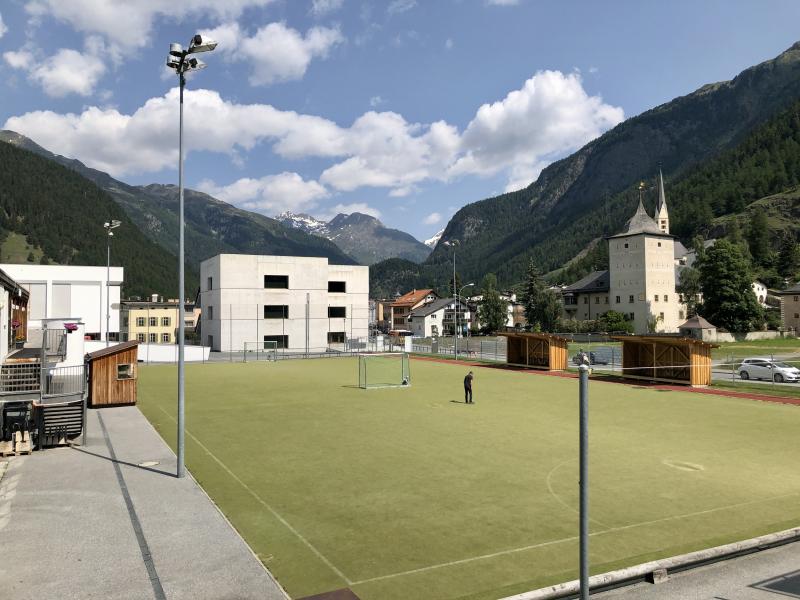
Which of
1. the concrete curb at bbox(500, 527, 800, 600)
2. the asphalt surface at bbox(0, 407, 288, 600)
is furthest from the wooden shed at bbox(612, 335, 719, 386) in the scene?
the asphalt surface at bbox(0, 407, 288, 600)

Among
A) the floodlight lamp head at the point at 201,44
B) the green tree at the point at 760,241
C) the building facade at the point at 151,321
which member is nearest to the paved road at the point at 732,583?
the floodlight lamp head at the point at 201,44

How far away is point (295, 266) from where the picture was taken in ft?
260

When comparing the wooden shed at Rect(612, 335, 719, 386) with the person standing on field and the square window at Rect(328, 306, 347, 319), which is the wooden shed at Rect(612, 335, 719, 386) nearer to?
the person standing on field

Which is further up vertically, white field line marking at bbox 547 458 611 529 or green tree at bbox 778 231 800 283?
green tree at bbox 778 231 800 283

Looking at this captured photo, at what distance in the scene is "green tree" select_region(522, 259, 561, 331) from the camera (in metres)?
115

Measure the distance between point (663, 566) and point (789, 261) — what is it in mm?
158612

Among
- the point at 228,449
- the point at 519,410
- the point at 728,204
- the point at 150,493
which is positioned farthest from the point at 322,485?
the point at 728,204

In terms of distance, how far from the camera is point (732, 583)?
9.07 meters

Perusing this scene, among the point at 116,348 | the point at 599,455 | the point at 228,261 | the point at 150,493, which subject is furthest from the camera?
the point at 228,261

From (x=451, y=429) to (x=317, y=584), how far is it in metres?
13.5

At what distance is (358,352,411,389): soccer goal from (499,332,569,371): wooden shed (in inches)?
395

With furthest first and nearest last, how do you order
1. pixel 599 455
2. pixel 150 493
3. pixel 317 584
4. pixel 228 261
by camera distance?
pixel 228 261, pixel 599 455, pixel 150 493, pixel 317 584

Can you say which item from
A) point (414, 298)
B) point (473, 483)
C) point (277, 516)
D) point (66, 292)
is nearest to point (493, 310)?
point (414, 298)

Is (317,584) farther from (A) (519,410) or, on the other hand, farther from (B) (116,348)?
(B) (116,348)
